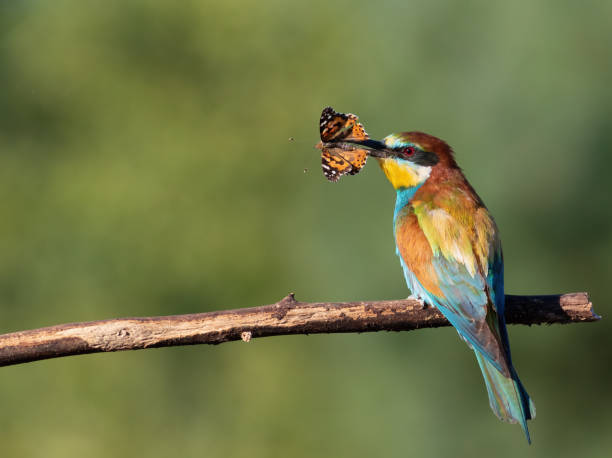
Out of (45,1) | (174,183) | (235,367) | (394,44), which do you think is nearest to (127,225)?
(174,183)

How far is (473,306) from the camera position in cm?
309

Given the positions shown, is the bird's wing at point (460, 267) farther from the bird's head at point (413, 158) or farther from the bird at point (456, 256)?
the bird's head at point (413, 158)

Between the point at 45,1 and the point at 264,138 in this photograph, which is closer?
the point at 264,138

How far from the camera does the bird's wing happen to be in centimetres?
306

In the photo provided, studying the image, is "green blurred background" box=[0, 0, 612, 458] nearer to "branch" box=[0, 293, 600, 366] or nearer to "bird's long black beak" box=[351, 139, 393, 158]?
"bird's long black beak" box=[351, 139, 393, 158]

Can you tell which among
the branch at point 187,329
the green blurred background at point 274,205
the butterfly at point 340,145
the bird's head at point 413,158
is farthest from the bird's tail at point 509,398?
the green blurred background at point 274,205

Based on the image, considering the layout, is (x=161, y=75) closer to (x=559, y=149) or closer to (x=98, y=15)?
(x=98, y=15)

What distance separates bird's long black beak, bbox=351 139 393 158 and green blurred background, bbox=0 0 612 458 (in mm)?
3313

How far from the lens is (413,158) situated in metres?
3.76

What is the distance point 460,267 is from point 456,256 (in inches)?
2.1

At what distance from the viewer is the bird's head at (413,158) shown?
3713 millimetres

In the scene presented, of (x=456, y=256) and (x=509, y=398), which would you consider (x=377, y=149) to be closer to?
(x=456, y=256)

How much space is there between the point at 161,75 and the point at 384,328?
9.38 meters

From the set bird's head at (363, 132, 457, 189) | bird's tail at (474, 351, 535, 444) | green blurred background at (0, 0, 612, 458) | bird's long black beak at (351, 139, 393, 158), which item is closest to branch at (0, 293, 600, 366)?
bird's tail at (474, 351, 535, 444)
